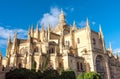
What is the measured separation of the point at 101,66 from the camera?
48.4 meters

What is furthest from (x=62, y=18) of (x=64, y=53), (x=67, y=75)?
(x=67, y=75)

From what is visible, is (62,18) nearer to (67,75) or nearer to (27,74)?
(67,75)

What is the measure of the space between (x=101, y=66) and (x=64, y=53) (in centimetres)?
1324

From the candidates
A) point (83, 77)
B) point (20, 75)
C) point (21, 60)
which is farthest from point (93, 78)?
point (21, 60)

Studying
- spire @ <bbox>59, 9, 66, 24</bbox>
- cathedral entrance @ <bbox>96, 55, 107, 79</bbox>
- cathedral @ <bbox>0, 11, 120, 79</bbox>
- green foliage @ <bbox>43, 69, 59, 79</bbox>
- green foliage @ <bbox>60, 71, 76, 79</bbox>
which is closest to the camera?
green foliage @ <bbox>43, 69, 59, 79</bbox>

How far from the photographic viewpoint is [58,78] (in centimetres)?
3164

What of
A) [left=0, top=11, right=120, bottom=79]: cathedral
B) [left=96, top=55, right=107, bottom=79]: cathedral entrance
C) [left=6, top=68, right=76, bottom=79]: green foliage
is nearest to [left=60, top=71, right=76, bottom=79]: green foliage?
[left=6, top=68, right=76, bottom=79]: green foliage

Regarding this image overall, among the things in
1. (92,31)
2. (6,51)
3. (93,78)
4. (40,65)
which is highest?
(92,31)

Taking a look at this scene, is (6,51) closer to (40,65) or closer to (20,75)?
(40,65)

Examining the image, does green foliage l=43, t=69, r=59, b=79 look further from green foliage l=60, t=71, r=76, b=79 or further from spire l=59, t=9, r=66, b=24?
spire l=59, t=9, r=66, b=24

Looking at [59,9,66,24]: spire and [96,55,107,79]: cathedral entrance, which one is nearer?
[96,55,107,79]: cathedral entrance

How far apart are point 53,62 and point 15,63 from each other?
27.4ft

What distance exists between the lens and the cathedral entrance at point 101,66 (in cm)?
4701

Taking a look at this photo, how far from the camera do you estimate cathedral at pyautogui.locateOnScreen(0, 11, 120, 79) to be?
39531mm
